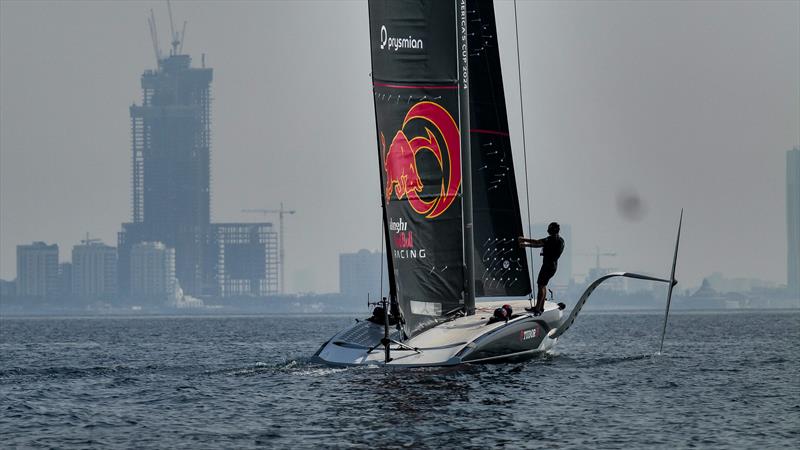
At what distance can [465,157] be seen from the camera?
3506 centimetres

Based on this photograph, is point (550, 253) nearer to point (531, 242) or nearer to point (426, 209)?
point (531, 242)

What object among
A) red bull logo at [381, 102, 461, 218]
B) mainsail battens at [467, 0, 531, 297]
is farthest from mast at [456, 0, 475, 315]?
mainsail battens at [467, 0, 531, 297]

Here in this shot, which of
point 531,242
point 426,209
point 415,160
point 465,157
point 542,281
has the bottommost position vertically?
point 542,281

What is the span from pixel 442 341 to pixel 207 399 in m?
6.05

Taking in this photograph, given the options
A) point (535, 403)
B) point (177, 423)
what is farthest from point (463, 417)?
point (177, 423)

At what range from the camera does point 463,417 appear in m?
27.5

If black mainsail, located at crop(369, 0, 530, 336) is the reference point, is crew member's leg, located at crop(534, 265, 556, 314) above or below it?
below

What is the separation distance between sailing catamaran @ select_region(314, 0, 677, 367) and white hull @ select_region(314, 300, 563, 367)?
4cm

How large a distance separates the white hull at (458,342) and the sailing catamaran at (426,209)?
0.04 meters

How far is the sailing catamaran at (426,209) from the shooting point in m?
33.2

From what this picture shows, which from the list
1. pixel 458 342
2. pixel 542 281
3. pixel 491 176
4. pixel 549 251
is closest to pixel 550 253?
pixel 549 251

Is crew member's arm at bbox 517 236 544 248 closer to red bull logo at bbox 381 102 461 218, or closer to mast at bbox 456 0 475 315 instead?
mast at bbox 456 0 475 315

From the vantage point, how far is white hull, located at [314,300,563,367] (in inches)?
1300

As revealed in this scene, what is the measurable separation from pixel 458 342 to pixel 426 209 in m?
3.45
